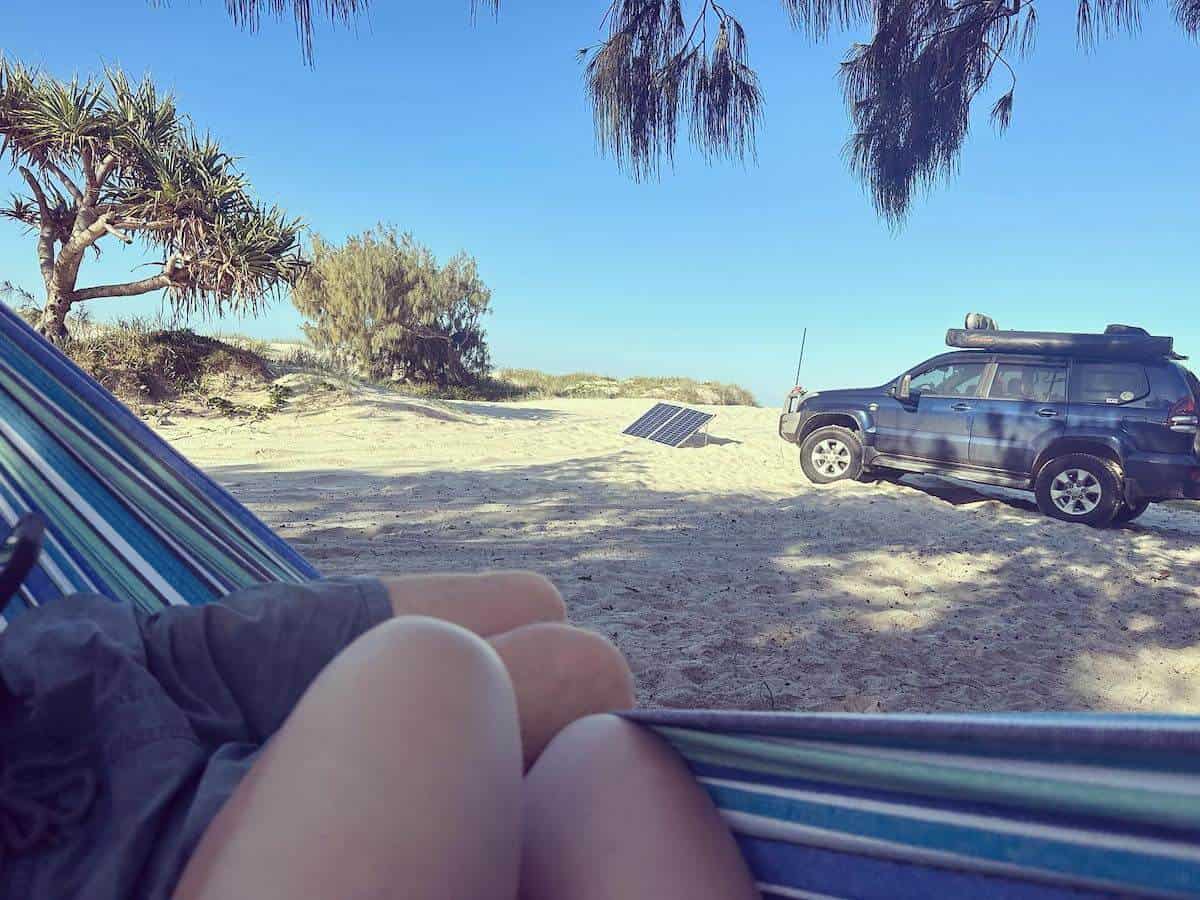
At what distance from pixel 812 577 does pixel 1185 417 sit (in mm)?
3706

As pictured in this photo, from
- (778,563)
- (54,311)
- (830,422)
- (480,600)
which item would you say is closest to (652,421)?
(830,422)

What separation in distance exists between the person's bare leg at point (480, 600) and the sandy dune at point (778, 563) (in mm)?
1344

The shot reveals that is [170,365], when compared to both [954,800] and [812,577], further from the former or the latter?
[954,800]

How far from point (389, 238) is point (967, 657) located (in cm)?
1601

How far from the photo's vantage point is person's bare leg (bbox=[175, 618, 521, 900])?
666 mm

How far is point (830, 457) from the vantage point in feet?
25.7

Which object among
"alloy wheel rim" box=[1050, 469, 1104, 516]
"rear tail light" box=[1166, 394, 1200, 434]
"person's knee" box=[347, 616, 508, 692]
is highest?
"rear tail light" box=[1166, 394, 1200, 434]

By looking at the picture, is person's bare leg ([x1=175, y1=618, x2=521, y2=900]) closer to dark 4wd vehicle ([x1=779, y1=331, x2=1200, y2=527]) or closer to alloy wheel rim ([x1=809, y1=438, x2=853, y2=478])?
dark 4wd vehicle ([x1=779, y1=331, x2=1200, y2=527])

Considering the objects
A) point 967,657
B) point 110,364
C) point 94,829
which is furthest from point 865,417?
point 110,364

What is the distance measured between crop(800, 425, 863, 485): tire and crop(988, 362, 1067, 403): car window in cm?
134

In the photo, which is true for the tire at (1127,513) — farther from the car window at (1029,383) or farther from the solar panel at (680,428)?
the solar panel at (680,428)

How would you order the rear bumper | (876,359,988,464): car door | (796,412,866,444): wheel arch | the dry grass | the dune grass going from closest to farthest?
the rear bumper → (876,359,988,464): car door → (796,412,866,444): wheel arch → the dune grass → the dry grass

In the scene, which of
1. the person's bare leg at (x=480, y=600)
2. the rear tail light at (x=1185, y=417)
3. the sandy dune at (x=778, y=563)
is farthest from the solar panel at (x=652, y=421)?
the person's bare leg at (x=480, y=600)

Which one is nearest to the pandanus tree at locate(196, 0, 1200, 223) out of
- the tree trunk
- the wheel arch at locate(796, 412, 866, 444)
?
the wheel arch at locate(796, 412, 866, 444)
